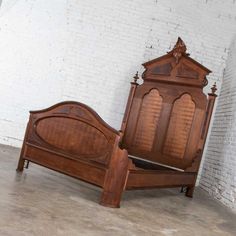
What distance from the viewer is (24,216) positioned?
2.45 meters

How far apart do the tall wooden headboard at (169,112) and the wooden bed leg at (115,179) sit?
182 cm

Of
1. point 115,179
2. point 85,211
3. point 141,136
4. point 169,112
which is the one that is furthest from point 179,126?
point 85,211

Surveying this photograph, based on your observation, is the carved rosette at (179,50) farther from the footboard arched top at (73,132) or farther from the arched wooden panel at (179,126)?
the footboard arched top at (73,132)

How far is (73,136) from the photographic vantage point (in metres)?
3.75

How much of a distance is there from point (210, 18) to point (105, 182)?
4117 millimetres

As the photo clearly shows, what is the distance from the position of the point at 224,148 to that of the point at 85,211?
2.98 m

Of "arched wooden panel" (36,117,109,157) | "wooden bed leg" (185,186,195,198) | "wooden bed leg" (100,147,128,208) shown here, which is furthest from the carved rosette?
"wooden bed leg" (100,147,128,208)

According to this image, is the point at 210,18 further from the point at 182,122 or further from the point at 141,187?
the point at 141,187

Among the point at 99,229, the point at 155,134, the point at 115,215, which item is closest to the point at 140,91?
the point at 155,134

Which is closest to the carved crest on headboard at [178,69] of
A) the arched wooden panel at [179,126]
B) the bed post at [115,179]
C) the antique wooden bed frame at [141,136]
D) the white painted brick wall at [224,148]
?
the antique wooden bed frame at [141,136]

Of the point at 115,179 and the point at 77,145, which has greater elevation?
the point at 77,145

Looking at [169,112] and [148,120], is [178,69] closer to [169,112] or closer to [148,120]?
[169,112]

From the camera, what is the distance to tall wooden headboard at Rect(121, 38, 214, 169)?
4957mm

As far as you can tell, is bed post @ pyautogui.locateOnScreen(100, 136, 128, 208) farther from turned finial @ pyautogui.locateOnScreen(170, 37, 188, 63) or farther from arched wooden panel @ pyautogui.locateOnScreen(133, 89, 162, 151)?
turned finial @ pyautogui.locateOnScreen(170, 37, 188, 63)
